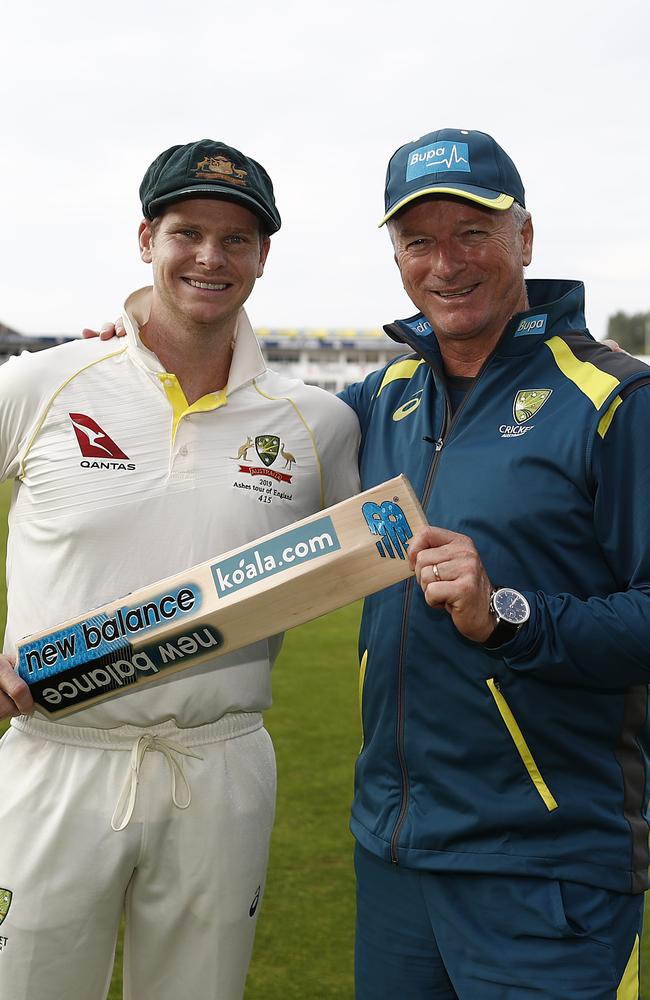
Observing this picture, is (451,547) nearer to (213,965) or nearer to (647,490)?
(647,490)

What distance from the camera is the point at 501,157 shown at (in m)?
2.16

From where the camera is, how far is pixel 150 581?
6.93ft

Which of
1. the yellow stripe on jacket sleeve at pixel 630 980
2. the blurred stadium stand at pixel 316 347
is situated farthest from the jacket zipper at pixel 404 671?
the blurred stadium stand at pixel 316 347

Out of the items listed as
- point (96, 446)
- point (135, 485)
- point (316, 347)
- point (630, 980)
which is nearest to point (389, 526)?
point (135, 485)

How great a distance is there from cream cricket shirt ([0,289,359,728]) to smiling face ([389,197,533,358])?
44 centimetres

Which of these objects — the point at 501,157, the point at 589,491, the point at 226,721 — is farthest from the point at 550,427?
the point at 226,721

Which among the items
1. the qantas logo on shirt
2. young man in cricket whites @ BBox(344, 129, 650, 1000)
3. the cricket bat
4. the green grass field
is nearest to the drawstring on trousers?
the cricket bat

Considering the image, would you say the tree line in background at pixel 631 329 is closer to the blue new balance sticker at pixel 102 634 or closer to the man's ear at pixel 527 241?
the man's ear at pixel 527 241

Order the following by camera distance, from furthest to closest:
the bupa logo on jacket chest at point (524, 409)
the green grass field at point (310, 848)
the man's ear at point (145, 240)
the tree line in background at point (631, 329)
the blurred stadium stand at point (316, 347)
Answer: the tree line in background at point (631, 329), the blurred stadium stand at point (316, 347), the green grass field at point (310, 848), the man's ear at point (145, 240), the bupa logo on jacket chest at point (524, 409)

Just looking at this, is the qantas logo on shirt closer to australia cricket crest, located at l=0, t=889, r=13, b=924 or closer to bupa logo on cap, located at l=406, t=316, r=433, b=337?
bupa logo on cap, located at l=406, t=316, r=433, b=337

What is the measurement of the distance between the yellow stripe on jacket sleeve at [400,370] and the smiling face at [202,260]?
419 millimetres

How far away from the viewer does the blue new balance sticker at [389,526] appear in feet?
6.10

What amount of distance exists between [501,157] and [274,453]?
A: 810mm

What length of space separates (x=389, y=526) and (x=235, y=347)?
2.46 feet
